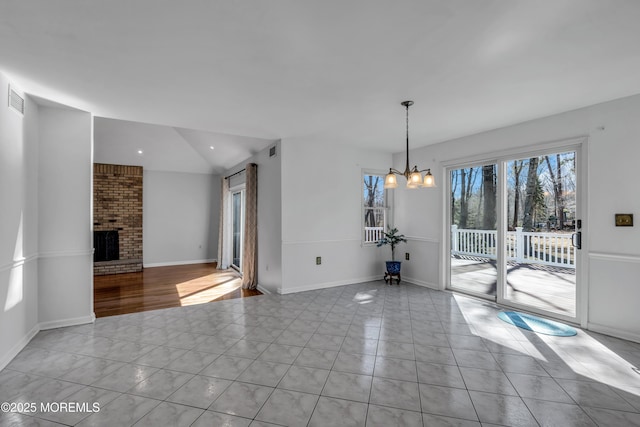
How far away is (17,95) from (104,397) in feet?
9.48

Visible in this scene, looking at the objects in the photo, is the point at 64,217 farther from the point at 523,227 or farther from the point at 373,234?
the point at 523,227

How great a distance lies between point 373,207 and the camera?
5.81m

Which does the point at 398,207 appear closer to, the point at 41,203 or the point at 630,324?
the point at 630,324

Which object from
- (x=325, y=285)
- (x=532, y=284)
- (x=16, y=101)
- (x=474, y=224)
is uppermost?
(x=16, y=101)

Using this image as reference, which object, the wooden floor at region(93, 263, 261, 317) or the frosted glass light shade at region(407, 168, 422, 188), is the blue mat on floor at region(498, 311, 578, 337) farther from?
the wooden floor at region(93, 263, 261, 317)

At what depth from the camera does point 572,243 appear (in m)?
3.57

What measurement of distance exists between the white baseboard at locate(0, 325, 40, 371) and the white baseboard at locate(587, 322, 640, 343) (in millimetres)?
5839

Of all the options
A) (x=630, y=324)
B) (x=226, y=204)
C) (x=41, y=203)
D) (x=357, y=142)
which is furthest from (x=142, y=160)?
(x=630, y=324)

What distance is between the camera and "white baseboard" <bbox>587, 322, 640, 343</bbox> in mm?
3014

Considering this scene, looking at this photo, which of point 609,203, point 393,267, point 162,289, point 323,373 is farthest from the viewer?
point 393,267

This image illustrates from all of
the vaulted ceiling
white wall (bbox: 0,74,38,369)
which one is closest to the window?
the vaulted ceiling

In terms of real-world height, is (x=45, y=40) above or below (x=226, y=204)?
above

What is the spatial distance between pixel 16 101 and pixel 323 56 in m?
2.97

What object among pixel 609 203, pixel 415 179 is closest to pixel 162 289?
pixel 415 179
